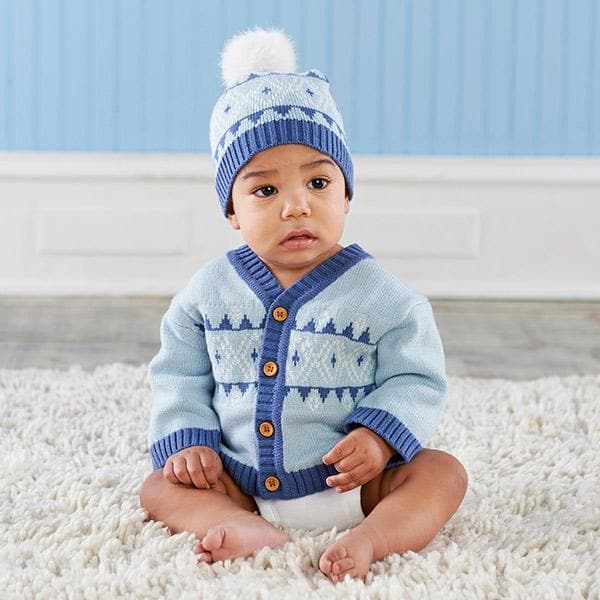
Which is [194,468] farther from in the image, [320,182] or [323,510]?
[320,182]

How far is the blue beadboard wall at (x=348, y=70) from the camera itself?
3.43 metres

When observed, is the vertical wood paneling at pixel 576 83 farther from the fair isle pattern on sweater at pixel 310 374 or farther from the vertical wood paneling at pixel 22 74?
the fair isle pattern on sweater at pixel 310 374

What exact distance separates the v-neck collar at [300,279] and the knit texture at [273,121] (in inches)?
3.6

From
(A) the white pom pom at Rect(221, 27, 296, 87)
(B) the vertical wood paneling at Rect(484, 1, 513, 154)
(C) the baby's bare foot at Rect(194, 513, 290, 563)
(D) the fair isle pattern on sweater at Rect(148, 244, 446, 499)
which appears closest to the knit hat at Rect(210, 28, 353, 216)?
(A) the white pom pom at Rect(221, 27, 296, 87)

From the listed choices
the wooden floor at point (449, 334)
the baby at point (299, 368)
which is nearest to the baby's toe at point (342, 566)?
the baby at point (299, 368)

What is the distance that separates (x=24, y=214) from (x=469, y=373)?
1.72 metres

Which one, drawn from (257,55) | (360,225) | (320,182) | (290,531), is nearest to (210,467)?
(290,531)

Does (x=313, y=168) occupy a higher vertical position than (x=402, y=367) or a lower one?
higher

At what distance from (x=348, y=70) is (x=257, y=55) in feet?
7.01

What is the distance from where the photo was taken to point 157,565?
1.14 metres

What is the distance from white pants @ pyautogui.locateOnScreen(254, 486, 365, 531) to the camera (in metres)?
1.28

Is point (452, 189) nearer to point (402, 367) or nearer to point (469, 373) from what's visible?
point (469, 373)

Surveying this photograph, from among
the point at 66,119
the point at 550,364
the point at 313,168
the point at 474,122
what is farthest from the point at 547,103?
the point at 313,168

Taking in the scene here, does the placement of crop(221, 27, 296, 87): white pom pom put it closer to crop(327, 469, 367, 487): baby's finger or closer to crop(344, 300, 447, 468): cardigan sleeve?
crop(344, 300, 447, 468): cardigan sleeve
